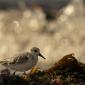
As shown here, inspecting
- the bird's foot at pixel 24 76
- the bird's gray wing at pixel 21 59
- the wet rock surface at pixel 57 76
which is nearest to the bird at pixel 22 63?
the bird's gray wing at pixel 21 59

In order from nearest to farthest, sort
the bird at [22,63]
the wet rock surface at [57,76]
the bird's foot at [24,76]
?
the wet rock surface at [57,76] → the bird's foot at [24,76] → the bird at [22,63]

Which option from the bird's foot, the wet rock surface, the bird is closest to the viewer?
the wet rock surface

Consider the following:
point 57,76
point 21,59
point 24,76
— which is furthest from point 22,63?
point 57,76

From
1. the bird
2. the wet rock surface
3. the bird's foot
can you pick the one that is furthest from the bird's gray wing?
the wet rock surface

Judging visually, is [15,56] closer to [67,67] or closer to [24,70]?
[24,70]

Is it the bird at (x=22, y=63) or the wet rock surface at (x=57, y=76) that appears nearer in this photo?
the wet rock surface at (x=57, y=76)

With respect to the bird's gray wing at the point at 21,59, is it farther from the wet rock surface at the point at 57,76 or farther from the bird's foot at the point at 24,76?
the wet rock surface at the point at 57,76

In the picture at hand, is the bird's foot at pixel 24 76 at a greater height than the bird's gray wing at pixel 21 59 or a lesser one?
lesser

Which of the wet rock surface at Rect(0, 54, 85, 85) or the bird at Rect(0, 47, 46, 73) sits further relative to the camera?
the bird at Rect(0, 47, 46, 73)

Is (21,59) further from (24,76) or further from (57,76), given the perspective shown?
(57,76)

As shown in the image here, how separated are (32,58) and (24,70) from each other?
0.51 metres

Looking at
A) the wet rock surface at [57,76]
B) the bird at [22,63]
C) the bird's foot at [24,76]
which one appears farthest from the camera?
the bird at [22,63]

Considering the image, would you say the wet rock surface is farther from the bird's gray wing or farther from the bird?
the bird's gray wing

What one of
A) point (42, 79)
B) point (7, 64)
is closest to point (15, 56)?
point (7, 64)
